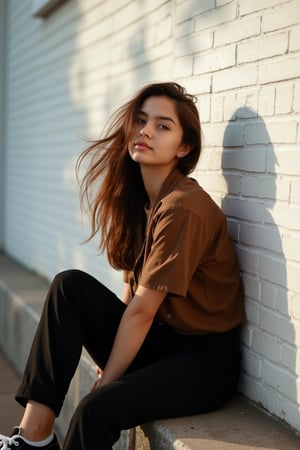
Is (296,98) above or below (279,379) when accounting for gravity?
above

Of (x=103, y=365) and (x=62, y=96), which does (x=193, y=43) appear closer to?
(x=103, y=365)

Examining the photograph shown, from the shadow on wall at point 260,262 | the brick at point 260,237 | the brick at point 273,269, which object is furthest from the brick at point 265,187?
the brick at point 273,269

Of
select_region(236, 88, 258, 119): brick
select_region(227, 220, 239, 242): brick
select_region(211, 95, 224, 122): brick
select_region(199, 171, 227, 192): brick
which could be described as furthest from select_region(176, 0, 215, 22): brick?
select_region(227, 220, 239, 242): brick

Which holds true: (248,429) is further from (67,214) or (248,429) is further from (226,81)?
(67,214)

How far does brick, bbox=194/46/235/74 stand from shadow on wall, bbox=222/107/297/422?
0.22 m

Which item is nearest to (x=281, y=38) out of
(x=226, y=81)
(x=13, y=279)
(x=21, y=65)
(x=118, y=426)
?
(x=226, y=81)

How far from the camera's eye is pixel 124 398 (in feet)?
9.04

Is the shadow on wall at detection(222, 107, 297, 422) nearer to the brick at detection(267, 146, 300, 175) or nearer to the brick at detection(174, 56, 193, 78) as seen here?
the brick at detection(267, 146, 300, 175)

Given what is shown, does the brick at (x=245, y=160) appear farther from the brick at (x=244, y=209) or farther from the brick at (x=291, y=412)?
the brick at (x=291, y=412)

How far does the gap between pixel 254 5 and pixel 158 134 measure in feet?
1.98

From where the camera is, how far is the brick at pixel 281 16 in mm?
2744

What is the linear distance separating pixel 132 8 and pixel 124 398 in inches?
109

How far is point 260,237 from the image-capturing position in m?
3.03

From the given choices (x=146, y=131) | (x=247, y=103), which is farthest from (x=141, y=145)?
(x=247, y=103)
